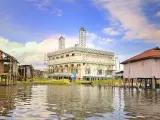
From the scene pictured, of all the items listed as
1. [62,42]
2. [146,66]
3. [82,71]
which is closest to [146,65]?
[146,66]

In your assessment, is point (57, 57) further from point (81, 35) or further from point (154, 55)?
point (154, 55)

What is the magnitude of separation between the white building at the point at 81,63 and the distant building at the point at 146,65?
70.9 m

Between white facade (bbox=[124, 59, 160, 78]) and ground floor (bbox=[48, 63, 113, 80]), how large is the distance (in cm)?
7001

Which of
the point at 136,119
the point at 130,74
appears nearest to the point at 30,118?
the point at 136,119

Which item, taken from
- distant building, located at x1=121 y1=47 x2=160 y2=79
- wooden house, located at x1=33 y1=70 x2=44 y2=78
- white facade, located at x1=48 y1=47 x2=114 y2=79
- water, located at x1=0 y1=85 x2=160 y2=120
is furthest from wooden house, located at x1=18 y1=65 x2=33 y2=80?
wooden house, located at x1=33 y1=70 x2=44 y2=78

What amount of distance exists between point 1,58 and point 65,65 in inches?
3313

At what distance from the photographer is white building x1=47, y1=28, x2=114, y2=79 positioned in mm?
127938

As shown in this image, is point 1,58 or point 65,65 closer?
point 1,58

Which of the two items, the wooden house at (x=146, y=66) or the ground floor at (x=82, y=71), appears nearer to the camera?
the wooden house at (x=146, y=66)

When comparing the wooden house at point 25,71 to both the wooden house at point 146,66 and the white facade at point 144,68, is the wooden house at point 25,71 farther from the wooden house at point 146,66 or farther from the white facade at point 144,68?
the wooden house at point 146,66

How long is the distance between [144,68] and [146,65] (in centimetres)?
104

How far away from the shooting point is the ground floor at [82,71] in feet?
419

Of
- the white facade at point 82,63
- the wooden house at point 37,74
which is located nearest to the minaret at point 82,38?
the white facade at point 82,63

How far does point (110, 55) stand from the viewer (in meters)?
142
